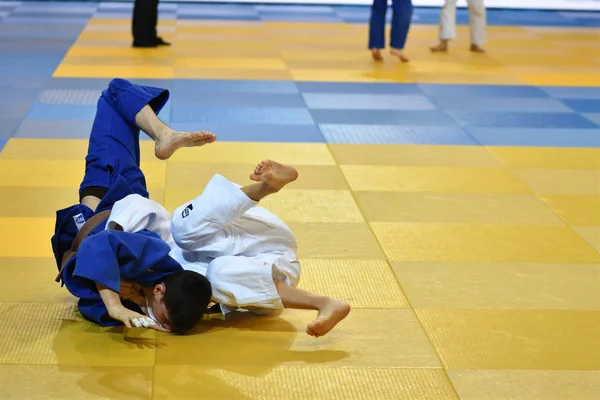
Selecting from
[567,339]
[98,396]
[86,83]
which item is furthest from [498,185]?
[86,83]

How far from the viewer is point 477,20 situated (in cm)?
1300

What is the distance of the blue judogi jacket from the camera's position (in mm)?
4188

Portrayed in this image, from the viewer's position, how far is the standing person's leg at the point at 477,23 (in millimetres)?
12867

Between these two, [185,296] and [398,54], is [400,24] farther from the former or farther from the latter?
[185,296]

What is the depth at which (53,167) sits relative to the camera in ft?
23.7

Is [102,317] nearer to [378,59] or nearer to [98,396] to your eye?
[98,396]

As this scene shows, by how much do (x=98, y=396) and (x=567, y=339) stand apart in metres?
2.26

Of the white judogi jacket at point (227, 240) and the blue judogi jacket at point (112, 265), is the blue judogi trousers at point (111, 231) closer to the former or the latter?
the blue judogi jacket at point (112, 265)

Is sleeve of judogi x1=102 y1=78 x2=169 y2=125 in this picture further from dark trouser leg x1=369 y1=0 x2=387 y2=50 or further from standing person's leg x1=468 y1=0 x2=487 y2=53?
standing person's leg x1=468 y1=0 x2=487 y2=53

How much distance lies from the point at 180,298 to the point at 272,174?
0.76 metres

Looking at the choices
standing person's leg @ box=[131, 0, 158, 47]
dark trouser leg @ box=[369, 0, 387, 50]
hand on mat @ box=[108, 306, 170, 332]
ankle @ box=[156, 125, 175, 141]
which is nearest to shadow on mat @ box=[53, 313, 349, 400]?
hand on mat @ box=[108, 306, 170, 332]

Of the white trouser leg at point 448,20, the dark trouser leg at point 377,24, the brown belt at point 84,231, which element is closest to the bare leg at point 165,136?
the brown belt at point 84,231

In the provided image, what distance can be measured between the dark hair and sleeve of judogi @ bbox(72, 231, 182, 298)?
0.29ft

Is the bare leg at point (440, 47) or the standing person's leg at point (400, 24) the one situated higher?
the standing person's leg at point (400, 24)
